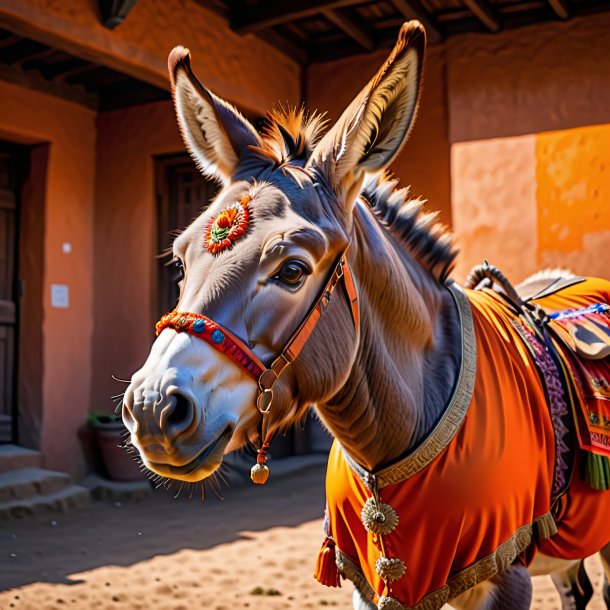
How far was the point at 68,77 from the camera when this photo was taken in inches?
258

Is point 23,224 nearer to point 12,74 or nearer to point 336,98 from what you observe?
point 12,74

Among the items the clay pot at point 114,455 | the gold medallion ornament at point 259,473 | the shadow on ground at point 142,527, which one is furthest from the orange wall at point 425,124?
the gold medallion ornament at point 259,473

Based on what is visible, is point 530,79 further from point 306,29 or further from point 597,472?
point 597,472

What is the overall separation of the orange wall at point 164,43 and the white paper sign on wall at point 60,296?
2106 mm

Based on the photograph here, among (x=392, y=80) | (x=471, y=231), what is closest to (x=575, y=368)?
(x=392, y=80)

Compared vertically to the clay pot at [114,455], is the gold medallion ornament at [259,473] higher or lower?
higher

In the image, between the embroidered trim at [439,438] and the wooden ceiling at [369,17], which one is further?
the wooden ceiling at [369,17]

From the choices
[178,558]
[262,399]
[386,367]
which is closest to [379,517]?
[386,367]

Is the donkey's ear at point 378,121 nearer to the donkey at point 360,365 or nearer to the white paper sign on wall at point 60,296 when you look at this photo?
the donkey at point 360,365

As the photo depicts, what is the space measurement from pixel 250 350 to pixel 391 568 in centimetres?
72

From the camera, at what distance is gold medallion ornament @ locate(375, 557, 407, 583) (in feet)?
5.60

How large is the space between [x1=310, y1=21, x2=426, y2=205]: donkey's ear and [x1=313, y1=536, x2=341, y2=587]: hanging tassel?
1.04m

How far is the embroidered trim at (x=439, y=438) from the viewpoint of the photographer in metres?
1.68

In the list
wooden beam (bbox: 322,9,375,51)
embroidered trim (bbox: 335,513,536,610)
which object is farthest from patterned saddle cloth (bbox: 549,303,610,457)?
wooden beam (bbox: 322,9,375,51)
